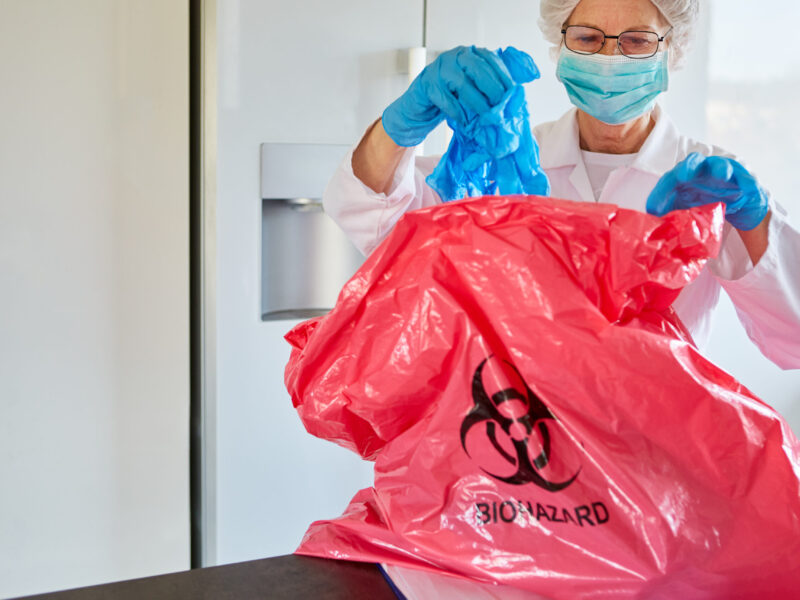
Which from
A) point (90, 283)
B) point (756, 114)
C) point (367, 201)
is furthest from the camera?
point (756, 114)

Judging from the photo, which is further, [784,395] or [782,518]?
[784,395]

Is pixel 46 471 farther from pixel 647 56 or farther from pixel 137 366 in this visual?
pixel 647 56

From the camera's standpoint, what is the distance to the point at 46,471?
5.36 ft

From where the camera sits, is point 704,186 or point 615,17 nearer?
point 704,186

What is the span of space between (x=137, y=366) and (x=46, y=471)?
Answer: 0.91 feet

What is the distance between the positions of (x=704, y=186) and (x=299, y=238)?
1.15 meters

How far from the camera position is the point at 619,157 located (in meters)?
1.24

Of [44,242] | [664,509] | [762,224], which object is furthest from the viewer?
[44,242]

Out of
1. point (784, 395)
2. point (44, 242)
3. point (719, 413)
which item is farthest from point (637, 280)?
point (784, 395)

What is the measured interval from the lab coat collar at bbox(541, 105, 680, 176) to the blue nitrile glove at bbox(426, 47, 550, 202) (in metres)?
0.34

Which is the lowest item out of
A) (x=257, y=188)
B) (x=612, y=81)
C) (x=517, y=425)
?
(x=517, y=425)

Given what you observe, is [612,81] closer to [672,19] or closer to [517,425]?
[672,19]

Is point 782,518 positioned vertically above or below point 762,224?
below

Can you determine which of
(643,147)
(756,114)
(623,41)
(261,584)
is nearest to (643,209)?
(643,147)
